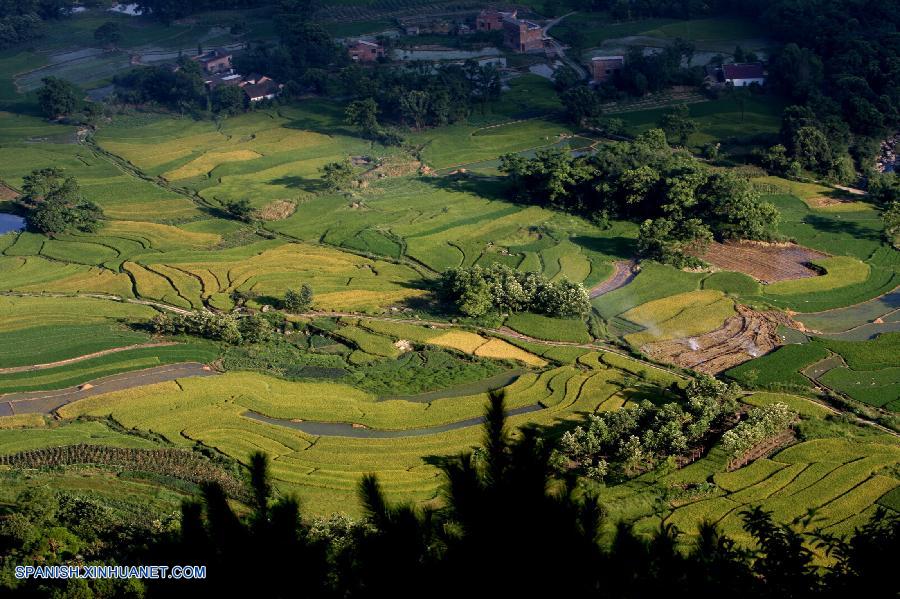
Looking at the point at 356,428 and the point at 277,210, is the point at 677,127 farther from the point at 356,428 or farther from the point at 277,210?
the point at 356,428

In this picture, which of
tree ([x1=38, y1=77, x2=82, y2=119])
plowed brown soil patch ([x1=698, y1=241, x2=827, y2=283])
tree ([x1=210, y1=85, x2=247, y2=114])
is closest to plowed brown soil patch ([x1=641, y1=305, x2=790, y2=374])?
plowed brown soil patch ([x1=698, y1=241, x2=827, y2=283])

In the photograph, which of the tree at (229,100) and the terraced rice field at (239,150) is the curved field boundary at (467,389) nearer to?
the terraced rice field at (239,150)

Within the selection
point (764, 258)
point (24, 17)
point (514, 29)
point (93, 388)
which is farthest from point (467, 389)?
point (24, 17)

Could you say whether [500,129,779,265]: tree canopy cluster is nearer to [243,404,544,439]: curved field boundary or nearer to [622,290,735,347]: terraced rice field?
[622,290,735,347]: terraced rice field

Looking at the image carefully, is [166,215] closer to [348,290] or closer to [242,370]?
[348,290]

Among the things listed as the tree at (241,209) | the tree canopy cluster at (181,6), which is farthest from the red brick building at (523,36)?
the tree at (241,209)

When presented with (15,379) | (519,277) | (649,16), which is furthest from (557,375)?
(649,16)
